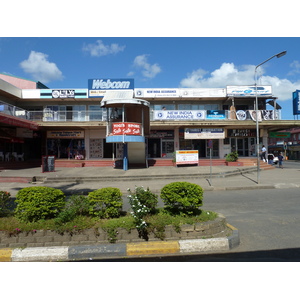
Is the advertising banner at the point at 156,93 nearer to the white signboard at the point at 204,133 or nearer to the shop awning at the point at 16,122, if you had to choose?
the white signboard at the point at 204,133

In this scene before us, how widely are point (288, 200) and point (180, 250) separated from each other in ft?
22.5

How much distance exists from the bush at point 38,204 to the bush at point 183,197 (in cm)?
238

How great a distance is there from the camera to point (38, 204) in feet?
15.8

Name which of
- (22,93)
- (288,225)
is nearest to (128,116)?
(22,93)

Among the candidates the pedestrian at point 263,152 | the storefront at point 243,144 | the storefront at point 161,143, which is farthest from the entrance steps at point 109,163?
the storefront at point 243,144

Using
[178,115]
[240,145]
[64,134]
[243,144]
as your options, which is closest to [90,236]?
[178,115]

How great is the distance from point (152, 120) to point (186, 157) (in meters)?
4.77

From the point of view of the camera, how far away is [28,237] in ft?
14.2

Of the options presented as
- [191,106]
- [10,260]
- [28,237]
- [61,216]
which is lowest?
[10,260]

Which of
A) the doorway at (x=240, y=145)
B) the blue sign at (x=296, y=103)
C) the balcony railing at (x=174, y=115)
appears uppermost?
the blue sign at (x=296, y=103)

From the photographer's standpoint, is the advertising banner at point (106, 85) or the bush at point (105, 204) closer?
the bush at point (105, 204)

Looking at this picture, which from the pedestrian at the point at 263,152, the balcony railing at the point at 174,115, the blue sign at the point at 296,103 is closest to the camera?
the balcony railing at the point at 174,115

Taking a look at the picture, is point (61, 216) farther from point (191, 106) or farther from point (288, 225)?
point (191, 106)

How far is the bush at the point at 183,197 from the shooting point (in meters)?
5.06
